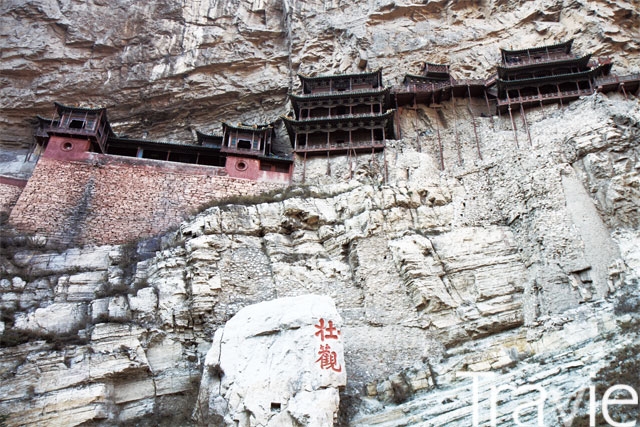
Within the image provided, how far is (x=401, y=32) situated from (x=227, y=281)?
766 inches

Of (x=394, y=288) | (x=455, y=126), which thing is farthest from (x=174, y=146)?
(x=394, y=288)

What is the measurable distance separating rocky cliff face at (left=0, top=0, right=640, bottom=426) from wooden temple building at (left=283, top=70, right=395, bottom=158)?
998 mm

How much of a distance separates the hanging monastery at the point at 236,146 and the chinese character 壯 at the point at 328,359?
10962 millimetres

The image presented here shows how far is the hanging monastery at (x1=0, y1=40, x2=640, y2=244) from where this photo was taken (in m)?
20.5

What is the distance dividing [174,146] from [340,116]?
8.15 m

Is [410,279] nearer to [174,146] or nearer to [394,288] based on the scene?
[394,288]

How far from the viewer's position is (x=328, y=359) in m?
11.6

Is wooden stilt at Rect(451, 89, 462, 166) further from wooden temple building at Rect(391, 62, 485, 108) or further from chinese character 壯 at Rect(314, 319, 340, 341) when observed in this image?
chinese character 壯 at Rect(314, 319, 340, 341)

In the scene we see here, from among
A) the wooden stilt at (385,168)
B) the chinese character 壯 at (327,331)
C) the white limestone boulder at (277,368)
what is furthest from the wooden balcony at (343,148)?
the chinese character 壯 at (327,331)

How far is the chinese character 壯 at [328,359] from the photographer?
452 inches

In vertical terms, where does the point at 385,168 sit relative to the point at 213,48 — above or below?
below

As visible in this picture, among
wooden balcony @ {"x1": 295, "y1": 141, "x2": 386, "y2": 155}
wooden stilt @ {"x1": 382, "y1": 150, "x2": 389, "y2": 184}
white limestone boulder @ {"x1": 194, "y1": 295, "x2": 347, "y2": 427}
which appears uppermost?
wooden balcony @ {"x1": 295, "y1": 141, "x2": 386, "y2": 155}

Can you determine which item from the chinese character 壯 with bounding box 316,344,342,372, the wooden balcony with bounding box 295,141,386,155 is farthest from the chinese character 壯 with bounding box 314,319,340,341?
the wooden balcony with bounding box 295,141,386,155

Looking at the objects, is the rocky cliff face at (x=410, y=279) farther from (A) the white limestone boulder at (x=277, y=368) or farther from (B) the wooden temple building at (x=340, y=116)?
(B) the wooden temple building at (x=340, y=116)
